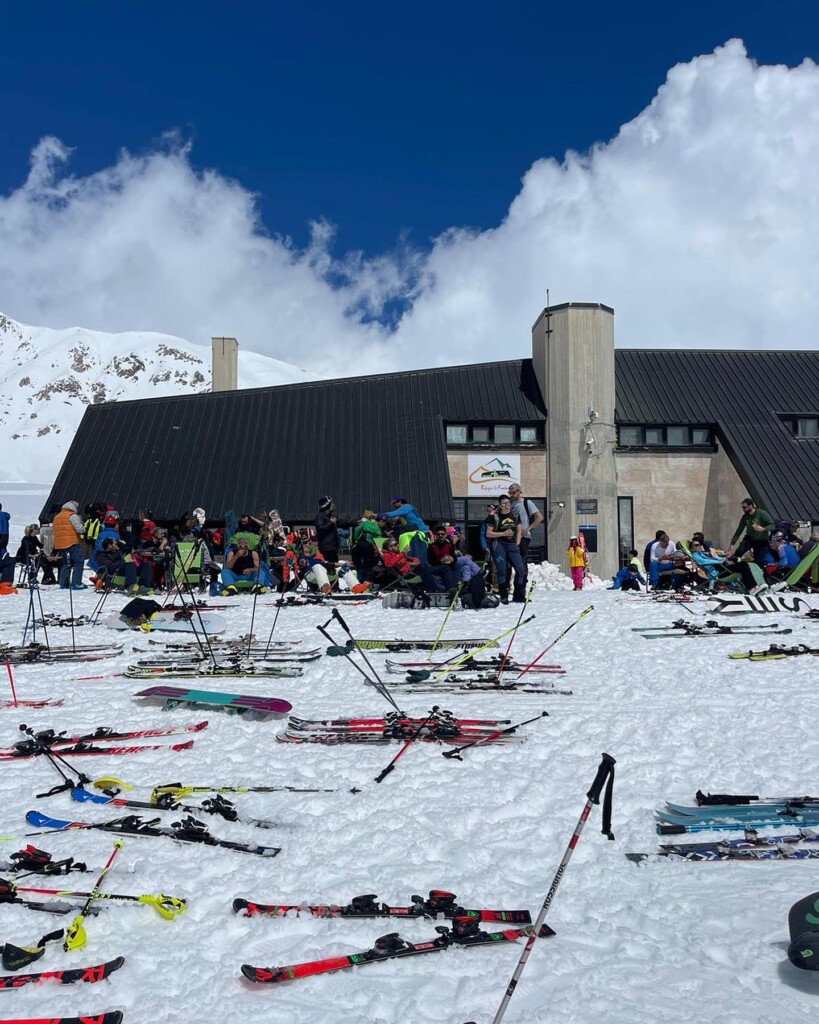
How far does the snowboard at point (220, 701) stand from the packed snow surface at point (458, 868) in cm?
13

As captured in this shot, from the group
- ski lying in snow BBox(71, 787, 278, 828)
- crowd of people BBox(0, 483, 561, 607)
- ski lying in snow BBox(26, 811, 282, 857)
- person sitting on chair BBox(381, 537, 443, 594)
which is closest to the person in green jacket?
crowd of people BBox(0, 483, 561, 607)

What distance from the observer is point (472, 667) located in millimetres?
7258

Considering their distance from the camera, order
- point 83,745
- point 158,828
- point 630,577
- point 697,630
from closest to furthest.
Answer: point 158,828, point 83,745, point 697,630, point 630,577

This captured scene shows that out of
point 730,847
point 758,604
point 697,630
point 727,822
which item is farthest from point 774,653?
point 730,847

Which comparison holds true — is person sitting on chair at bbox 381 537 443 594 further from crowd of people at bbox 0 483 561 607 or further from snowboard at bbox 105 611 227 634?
snowboard at bbox 105 611 227 634

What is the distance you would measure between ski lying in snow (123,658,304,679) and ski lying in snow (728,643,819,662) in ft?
13.7

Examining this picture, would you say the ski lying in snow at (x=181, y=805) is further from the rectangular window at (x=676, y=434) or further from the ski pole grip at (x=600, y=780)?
the rectangular window at (x=676, y=434)

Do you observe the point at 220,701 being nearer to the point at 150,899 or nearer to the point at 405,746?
the point at 405,746

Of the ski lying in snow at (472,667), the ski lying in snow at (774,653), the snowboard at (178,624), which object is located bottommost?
the ski lying in snow at (472,667)

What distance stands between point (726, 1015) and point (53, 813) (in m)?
2.93

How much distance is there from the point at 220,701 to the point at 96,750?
113 centimetres

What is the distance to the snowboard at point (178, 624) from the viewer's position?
9844 mm

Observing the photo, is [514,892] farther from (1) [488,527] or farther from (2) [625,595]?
(2) [625,595]

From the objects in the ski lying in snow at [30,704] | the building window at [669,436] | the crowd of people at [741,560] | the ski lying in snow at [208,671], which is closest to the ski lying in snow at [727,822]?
the ski lying in snow at [208,671]
